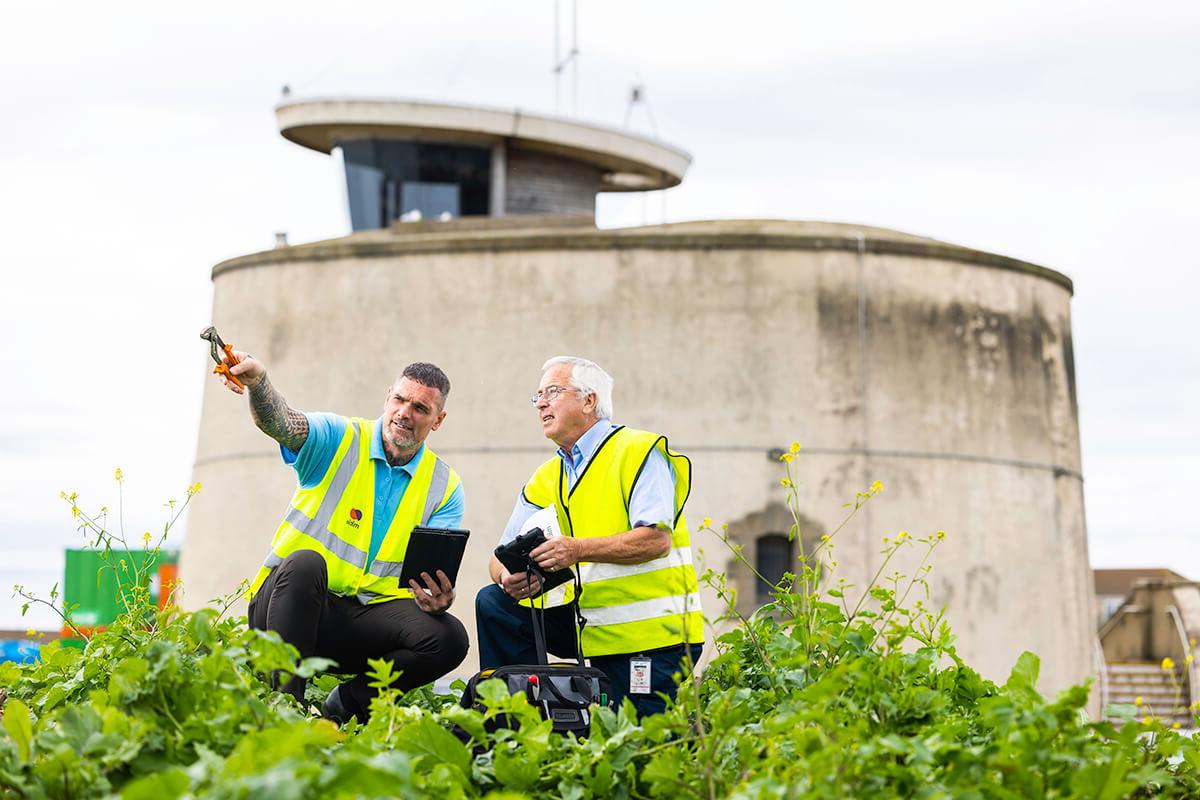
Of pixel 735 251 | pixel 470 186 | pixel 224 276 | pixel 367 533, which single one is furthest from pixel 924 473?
pixel 367 533

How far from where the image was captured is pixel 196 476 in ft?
96.8

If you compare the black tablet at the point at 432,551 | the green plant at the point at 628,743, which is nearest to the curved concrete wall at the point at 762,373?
the black tablet at the point at 432,551

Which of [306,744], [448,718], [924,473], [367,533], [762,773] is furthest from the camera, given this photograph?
[924,473]

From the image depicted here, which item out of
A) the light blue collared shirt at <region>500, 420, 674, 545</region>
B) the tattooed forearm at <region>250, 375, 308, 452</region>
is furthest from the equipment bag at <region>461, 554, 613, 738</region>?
the tattooed forearm at <region>250, 375, 308, 452</region>

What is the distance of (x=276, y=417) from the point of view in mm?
5859

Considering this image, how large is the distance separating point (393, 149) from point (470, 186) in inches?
60.5

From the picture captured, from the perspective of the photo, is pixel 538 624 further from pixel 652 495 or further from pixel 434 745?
pixel 434 745

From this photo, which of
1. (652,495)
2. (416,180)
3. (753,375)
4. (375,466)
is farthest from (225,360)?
(416,180)

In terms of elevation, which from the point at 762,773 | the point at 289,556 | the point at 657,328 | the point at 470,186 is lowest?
the point at 762,773

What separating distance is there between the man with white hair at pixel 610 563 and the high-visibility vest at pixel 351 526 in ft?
1.22

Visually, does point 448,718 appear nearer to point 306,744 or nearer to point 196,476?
point 306,744

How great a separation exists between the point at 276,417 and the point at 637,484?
4.32ft

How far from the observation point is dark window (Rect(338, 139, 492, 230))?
98.6 ft

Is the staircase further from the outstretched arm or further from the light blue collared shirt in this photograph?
the outstretched arm
